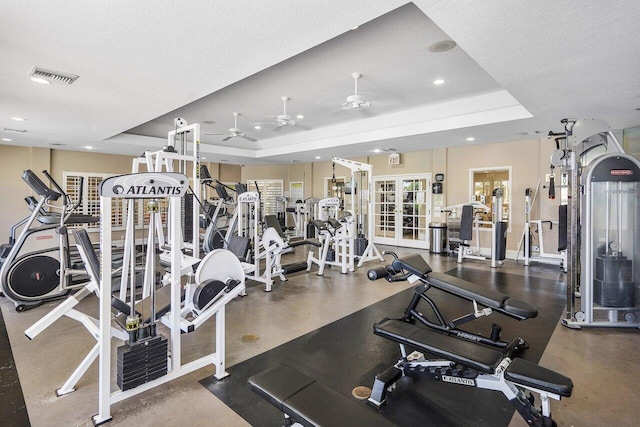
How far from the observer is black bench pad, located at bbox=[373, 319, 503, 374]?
1.96 metres

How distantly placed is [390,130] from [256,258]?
3.71 m

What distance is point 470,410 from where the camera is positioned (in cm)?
206

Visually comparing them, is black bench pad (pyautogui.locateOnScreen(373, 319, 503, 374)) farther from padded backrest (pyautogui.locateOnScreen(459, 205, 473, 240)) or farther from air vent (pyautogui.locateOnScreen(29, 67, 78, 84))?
padded backrest (pyautogui.locateOnScreen(459, 205, 473, 240))

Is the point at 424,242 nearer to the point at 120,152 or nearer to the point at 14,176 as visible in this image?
the point at 120,152

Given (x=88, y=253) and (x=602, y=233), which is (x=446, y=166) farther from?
(x=88, y=253)

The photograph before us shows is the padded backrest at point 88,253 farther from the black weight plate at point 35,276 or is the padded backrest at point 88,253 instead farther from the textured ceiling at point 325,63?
the black weight plate at point 35,276

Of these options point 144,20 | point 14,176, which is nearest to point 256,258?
point 144,20

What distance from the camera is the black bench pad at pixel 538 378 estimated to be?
1.62 meters

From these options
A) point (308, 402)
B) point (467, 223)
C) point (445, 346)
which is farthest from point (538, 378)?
point (467, 223)

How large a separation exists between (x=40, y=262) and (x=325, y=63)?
445cm

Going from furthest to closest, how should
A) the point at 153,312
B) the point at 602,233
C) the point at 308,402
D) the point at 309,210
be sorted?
1. the point at 309,210
2. the point at 602,233
3. the point at 153,312
4. the point at 308,402

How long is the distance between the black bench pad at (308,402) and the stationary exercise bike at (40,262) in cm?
365

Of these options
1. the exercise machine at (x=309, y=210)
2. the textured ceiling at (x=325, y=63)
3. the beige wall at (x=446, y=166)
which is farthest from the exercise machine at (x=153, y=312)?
the beige wall at (x=446, y=166)

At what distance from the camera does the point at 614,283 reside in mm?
3396
